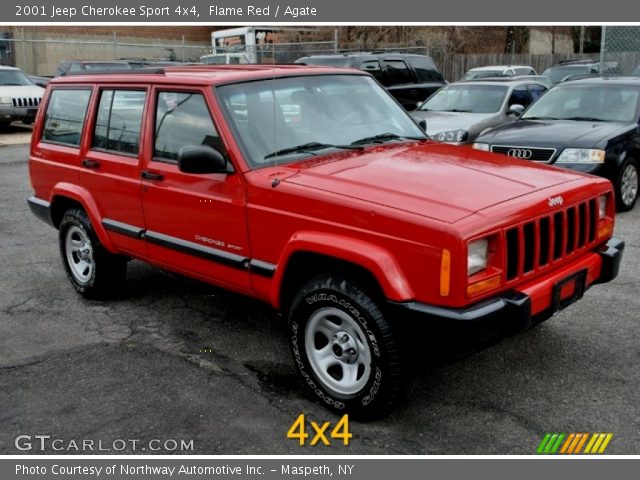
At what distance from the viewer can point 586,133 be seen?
8.48 metres

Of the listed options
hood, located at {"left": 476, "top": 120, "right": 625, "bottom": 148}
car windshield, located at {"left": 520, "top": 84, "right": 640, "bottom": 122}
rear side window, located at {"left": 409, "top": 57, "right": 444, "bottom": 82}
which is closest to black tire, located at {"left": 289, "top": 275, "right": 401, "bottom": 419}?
hood, located at {"left": 476, "top": 120, "right": 625, "bottom": 148}

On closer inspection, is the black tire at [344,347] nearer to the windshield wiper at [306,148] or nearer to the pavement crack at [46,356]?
the windshield wiper at [306,148]

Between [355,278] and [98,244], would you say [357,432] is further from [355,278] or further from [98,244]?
[98,244]

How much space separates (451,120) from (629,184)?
3281 mm

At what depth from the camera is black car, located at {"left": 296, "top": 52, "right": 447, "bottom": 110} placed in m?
15.0

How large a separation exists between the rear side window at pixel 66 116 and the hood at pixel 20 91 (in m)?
13.0

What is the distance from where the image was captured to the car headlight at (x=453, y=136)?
10.4 m

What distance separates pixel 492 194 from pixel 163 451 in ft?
7.20

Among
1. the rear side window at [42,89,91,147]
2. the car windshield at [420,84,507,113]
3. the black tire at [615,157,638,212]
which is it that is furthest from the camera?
the car windshield at [420,84,507,113]

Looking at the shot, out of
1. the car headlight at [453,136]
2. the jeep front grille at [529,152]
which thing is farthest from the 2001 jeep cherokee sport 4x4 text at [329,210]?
the car headlight at [453,136]

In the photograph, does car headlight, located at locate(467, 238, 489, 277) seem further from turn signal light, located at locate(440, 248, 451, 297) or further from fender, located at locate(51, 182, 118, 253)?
fender, located at locate(51, 182, 118, 253)

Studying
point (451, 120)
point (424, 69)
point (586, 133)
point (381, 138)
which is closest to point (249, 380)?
point (381, 138)

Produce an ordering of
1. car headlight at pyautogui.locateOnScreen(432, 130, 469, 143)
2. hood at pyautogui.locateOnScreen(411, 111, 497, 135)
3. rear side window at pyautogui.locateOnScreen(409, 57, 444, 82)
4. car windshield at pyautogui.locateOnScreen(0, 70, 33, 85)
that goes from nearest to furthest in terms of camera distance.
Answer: car headlight at pyautogui.locateOnScreen(432, 130, 469, 143) < hood at pyautogui.locateOnScreen(411, 111, 497, 135) < rear side window at pyautogui.locateOnScreen(409, 57, 444, 82) < car windshield at pyautogui.locateOnScreen(0, 70, 33, 85)

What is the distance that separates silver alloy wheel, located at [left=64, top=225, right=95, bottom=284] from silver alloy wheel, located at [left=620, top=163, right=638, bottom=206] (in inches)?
247
